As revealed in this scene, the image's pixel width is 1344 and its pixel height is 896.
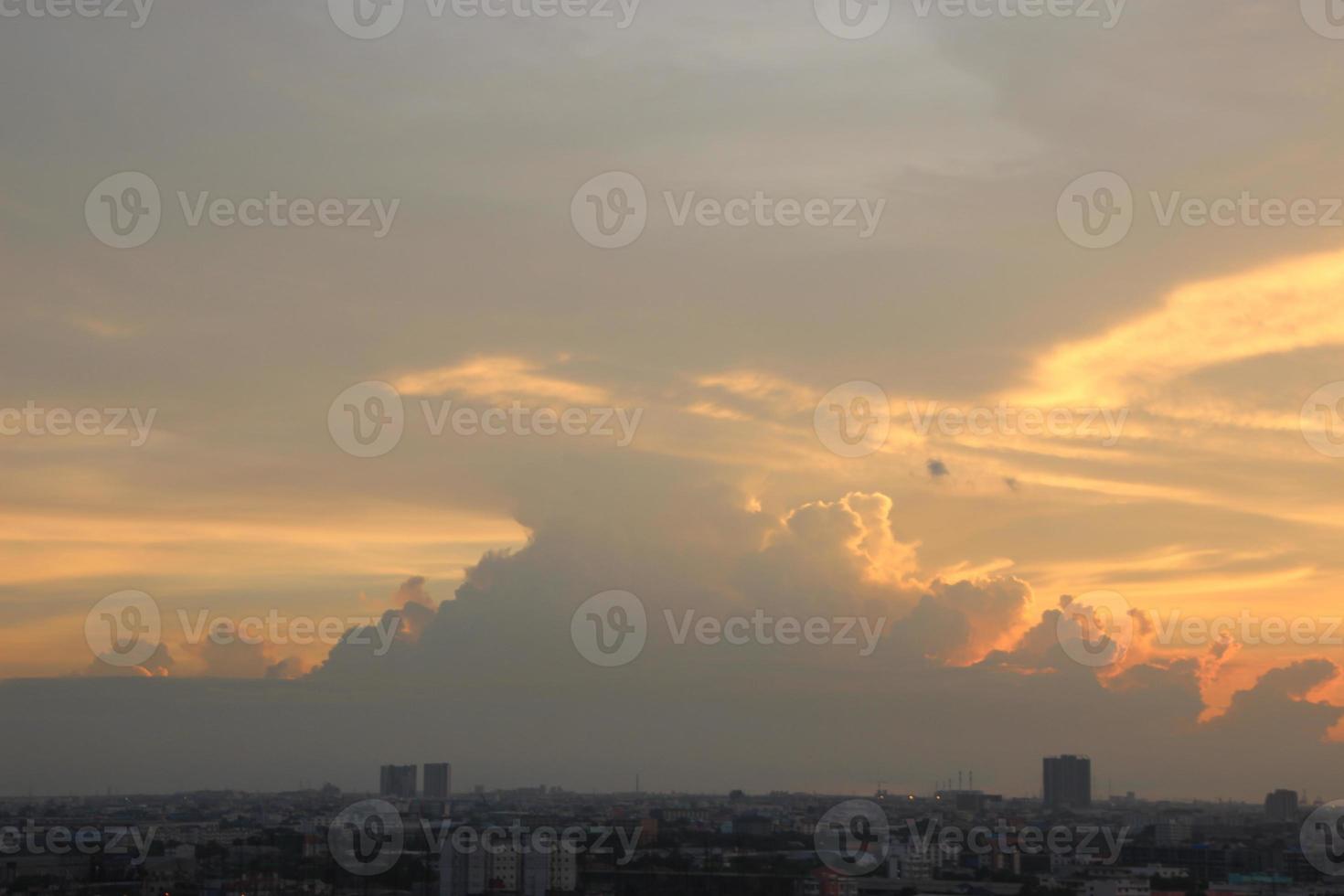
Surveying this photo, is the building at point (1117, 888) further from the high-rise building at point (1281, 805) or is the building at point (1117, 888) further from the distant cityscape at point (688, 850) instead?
the high-rise building at point (1281, 805)

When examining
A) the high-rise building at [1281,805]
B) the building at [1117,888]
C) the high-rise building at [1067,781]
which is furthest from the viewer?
the high-rise building at [1067,781]

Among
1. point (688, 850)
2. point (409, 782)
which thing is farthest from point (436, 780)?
point (688, 850)

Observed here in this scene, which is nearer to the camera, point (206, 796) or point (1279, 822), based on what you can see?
point (1279, 822)

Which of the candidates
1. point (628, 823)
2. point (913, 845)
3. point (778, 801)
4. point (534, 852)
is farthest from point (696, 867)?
point (778, 801)

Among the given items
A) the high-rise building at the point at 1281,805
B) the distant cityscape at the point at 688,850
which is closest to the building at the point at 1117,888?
the distant cityscape at the point at 688,850

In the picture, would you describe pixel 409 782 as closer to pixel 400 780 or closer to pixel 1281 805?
pixel 400 780

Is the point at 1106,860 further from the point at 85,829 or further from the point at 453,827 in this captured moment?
the point at 85,829
